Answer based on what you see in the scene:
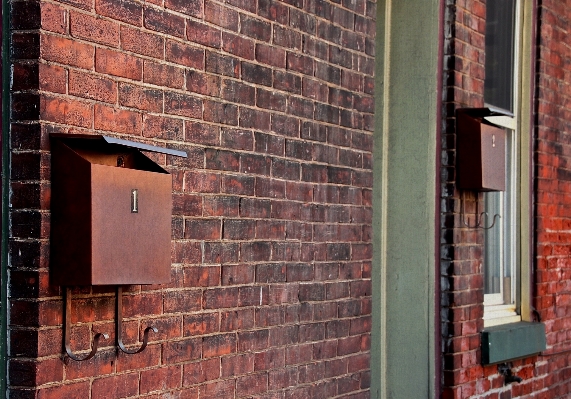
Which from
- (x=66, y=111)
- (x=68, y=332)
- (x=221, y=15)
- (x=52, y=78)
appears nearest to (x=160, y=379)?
(x=68, y=332)

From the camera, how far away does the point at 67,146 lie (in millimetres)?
2834

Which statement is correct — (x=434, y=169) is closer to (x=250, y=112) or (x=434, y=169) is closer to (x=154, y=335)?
(x=250, y=112)

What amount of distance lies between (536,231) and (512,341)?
880 millimetres

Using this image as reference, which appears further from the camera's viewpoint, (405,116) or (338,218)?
(405,116)

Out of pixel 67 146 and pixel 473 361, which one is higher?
pixel 67 146

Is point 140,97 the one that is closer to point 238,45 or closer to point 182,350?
point 238,45

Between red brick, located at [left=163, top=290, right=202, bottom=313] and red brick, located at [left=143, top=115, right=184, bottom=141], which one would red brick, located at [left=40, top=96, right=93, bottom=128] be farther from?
red brick, located at [left=163, top=290, right=202, bottom=313]

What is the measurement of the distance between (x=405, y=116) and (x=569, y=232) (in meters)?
2.25

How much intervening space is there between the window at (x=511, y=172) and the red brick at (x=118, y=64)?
10.9ft

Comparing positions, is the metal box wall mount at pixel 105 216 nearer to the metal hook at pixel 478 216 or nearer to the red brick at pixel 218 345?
the red brick at pixel 218 345

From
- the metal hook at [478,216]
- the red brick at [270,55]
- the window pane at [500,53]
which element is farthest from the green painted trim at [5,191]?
the window pane at [500,53]

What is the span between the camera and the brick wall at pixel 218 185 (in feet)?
9.29

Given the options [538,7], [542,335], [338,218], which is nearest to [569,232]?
[542,335]

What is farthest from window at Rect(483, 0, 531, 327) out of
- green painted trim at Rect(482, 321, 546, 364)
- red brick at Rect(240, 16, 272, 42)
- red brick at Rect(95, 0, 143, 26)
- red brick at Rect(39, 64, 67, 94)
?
red brick at Rect(39, 64, 67, 94)
